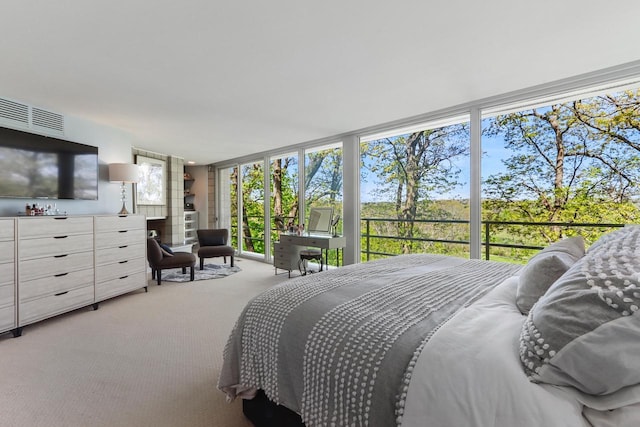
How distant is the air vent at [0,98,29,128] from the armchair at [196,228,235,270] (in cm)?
291

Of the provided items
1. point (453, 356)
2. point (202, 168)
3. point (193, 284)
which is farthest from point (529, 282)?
point (202, 168)

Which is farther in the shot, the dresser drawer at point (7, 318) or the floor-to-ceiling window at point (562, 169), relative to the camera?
the floor-to-ceiling window at point (562, 169)

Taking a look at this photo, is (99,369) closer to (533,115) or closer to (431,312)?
(431,312)

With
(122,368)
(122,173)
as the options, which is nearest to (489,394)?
(122,368)

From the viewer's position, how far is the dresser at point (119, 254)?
3.48m

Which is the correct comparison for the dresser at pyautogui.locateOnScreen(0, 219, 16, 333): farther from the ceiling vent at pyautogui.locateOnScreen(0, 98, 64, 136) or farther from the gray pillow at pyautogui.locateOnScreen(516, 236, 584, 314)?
the gray pillow at pyautogui.locateOnScreen(516, 236, 584, 314)

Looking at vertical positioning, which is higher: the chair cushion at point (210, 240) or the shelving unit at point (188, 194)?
the shelving unit at point (188, 194)

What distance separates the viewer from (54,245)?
9.86ft

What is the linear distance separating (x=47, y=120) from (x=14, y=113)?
0.31 metres

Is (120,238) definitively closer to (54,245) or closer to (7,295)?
(54,245)

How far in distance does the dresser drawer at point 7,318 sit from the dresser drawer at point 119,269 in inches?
31.5

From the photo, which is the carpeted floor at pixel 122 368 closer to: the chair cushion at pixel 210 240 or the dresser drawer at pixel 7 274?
the dresser drawer at pixel 7 274

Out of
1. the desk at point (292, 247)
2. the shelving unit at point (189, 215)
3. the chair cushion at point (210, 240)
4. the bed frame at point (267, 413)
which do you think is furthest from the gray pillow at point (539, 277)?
the shelving unit at point (189, 215)

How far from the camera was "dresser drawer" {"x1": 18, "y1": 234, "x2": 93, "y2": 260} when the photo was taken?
9.09 feet
